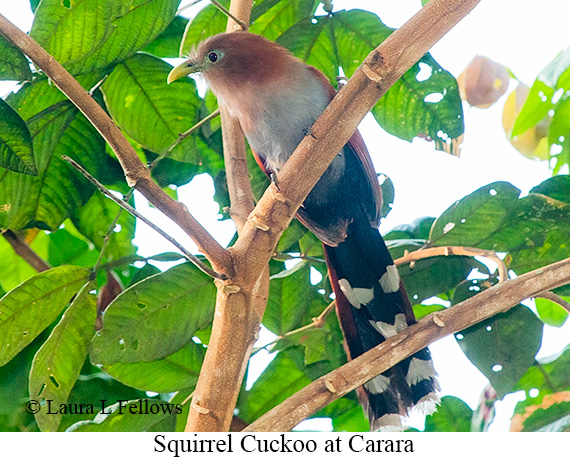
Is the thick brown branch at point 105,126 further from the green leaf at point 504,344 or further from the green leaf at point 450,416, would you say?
the green leaf at point 450,416

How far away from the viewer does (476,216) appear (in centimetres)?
198

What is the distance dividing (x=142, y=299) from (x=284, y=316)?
0.47 meters

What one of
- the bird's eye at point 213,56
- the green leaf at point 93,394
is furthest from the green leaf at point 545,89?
the green leaf at point 93,394

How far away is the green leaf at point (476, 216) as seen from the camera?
196 cm

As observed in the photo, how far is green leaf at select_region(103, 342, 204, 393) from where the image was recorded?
6.53 feet

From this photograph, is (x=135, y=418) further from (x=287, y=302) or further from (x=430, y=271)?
(x=430, y=271)

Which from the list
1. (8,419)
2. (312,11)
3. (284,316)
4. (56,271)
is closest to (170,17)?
(312,11)

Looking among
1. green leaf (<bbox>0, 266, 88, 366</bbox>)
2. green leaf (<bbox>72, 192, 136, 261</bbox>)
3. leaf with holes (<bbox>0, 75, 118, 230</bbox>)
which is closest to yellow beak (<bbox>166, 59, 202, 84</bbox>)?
leaf with holes (<bbox>0, 75, 118, 230</bbox>)

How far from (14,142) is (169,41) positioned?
0.92 metres

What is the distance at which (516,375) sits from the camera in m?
1.86

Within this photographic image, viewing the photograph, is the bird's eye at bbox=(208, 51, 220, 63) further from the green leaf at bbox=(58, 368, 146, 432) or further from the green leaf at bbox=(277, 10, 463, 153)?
the green leaf at bbox=(58, 368, 146, 432)

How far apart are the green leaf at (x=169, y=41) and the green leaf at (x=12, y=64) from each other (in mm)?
792

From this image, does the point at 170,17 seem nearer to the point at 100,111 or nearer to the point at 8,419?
the point at 100,111

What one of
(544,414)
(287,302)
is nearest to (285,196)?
(287,302)
